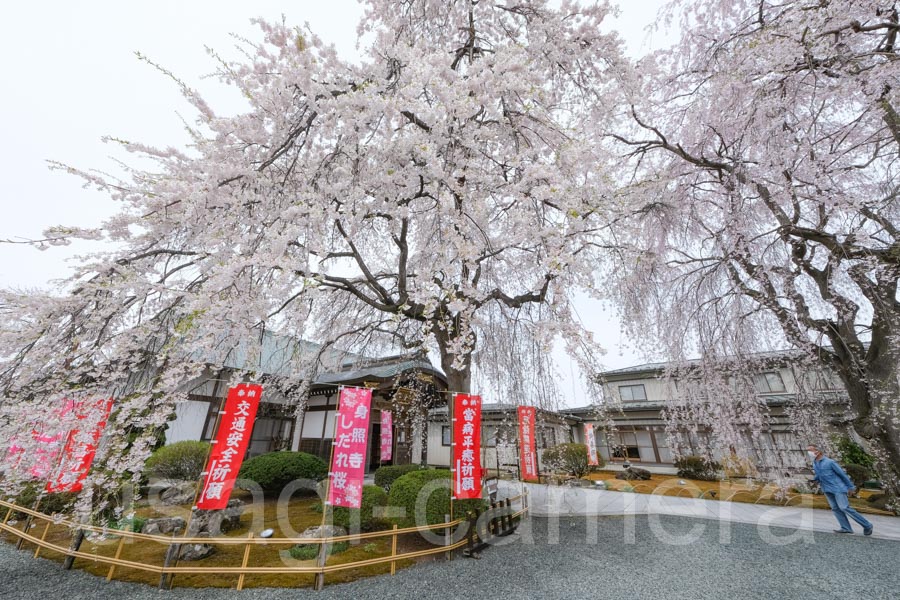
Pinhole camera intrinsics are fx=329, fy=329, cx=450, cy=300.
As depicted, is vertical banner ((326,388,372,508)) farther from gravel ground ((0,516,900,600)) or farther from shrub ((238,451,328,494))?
shrub ((238,451,328,494))

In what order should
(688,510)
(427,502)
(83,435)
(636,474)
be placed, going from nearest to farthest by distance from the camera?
(83,435), (427,502), (688,510), (636,474)

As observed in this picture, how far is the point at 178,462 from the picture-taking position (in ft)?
25.9

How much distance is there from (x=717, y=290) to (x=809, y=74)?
4.05 metres

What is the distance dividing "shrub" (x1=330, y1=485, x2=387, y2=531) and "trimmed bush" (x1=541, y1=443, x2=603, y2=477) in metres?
9.34

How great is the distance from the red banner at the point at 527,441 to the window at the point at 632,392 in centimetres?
1334

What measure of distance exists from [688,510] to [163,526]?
1138 centimetres

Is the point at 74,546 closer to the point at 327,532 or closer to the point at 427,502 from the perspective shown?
the point at 327,532

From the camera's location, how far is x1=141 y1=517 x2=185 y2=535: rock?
5.57 metres

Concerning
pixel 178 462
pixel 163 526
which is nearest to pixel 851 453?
pixel 163 526

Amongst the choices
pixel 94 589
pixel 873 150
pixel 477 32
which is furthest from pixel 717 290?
pixel 94 589

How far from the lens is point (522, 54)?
13.2ft

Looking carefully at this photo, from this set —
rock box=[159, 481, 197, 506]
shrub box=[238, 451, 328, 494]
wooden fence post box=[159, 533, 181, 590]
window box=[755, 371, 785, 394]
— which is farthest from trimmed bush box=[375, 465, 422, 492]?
window box=[755, 371, 785, 394]

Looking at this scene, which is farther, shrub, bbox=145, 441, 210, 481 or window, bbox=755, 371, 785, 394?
window, bbox=755, 371, 785, 394

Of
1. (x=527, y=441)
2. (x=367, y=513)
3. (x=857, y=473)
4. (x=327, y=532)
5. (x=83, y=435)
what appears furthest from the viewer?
(x=857, y=473)
